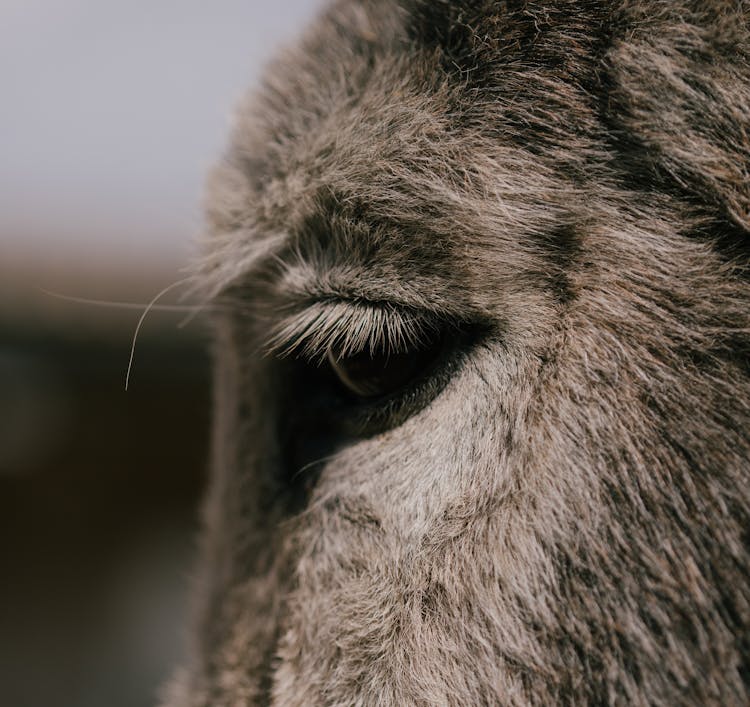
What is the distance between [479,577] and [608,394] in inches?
13.6

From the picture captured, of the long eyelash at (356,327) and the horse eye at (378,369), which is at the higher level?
the long eyelash at (356,327)

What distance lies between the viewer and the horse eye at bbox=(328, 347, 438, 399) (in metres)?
1.53

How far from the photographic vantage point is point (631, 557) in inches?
49.1

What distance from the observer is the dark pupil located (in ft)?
5.02

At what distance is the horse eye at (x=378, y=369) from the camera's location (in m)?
1.53

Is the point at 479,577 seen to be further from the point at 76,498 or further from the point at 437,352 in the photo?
the point at 76,498

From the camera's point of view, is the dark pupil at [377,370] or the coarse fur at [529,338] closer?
the coarse fur at [529,338]

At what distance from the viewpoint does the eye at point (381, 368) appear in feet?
4.97

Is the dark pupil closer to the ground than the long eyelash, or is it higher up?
closer to the ground

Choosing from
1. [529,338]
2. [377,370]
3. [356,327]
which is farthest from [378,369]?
[529,338]

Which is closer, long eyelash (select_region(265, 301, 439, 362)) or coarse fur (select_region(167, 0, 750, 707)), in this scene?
coarse fur (select_region(167, 0, 750, 707))

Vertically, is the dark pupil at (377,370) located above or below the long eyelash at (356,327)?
below

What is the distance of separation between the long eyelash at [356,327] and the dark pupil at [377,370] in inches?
0.7

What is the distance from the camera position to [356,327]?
151cm
